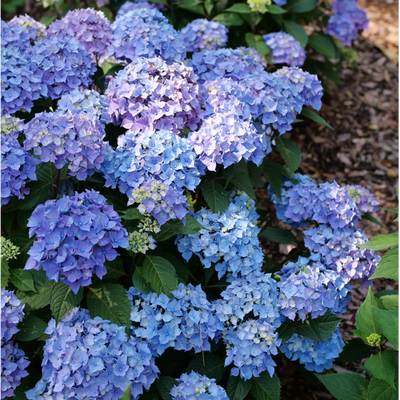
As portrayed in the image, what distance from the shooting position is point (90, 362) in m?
1.97

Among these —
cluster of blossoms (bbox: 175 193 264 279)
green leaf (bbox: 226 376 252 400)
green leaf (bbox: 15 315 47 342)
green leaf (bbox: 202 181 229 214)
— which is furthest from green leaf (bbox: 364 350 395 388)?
green leaf (bbox: 15 315 47 342)

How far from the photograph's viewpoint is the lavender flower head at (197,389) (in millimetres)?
2133

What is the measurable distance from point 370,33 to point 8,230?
579 cm

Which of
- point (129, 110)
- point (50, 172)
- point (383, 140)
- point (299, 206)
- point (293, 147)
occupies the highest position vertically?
point (129, 110)

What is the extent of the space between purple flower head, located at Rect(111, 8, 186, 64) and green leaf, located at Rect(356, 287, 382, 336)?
6.15 feet

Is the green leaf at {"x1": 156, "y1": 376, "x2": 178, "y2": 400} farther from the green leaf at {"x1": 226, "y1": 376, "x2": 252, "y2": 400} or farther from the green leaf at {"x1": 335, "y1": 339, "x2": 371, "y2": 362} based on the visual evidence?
the green leaf at {"x1": 335, "y1": 339, "x2": 371, "y2": 362}

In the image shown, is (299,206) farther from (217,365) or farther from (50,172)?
(50,172)

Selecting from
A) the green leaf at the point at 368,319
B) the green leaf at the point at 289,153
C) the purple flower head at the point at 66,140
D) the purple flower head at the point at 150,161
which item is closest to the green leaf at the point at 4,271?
the purple flower head at the point at 66,140

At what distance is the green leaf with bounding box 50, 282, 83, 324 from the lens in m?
2.13

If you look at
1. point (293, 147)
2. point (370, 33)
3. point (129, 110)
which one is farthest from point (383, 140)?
point (129, 110)

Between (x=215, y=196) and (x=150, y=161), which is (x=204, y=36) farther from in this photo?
(x=150, y=161)

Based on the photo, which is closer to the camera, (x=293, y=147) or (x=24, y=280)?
A: (x=24, y=280)

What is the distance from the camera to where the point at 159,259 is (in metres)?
2.29

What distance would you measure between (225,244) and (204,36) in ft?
5.86
